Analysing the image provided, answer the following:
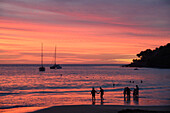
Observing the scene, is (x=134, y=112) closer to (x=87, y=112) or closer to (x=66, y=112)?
(x=87, y=112)

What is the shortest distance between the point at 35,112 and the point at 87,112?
16.7ft

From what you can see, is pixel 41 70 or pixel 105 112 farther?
pixel 41 70

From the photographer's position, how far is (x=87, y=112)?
2058cm

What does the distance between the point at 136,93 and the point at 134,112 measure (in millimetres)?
15764

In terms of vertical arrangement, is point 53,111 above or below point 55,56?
below

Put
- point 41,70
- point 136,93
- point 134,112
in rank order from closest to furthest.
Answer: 1. point 134,112
2. point 136,93
3. point 41,70

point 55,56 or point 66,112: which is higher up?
point 55,56

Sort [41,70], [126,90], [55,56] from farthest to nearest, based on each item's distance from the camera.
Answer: [55,56] < [41,70] < [126,90]

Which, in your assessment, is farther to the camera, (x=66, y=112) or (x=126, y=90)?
(x=126, y=90)

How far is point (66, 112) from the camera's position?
2105cm

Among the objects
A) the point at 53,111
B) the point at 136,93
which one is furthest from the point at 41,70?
Answer: the point at 53,111

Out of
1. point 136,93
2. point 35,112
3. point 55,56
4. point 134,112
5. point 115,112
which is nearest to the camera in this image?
point 134,112

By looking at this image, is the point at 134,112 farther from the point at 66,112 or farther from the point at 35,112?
the point at 35,112

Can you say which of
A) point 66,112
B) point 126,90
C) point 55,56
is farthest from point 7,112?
point 55,56
